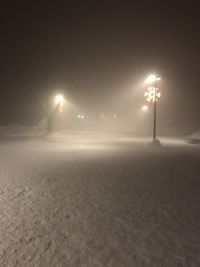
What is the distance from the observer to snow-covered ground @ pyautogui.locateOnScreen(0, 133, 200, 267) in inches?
185

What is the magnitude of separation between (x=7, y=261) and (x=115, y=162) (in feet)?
36.2

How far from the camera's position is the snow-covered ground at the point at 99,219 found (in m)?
4.69

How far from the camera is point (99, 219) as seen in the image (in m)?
6.41

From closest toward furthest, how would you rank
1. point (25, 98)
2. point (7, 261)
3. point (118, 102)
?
point (7, 261), point (25, 98), point (118, 102)

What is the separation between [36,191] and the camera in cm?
884

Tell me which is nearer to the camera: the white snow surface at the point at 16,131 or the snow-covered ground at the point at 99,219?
the snow-covered ground at the point at 99,219

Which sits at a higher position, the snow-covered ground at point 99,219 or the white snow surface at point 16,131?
the white snow surface at point 16,131

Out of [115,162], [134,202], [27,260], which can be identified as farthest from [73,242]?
[115,162]

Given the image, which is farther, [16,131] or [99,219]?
[16,131]

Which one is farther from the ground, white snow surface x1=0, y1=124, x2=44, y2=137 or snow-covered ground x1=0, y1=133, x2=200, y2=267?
white snow surface x1=0, y1=124, x2=44, y2=137

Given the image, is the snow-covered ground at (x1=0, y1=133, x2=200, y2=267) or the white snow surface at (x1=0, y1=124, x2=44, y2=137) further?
the white snow surface at (x1=0, y1=124, x2=44, y2=137)

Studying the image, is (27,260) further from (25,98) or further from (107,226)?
(25,98)

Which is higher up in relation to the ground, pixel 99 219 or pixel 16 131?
pixel 16 131

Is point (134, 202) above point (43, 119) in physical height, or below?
below
